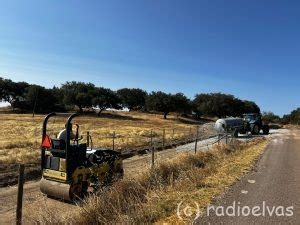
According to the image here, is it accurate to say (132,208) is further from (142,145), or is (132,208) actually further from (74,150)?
(142,145)

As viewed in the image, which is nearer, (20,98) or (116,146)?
(116,146)

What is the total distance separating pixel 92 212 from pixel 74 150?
4.04 m

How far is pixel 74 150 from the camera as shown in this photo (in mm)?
12555

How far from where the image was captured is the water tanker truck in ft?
138

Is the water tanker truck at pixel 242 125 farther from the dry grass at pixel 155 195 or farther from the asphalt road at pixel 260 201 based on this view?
the asphalt road at pixel 260 201

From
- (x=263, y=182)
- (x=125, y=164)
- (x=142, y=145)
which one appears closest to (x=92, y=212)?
(x=263, y=182)

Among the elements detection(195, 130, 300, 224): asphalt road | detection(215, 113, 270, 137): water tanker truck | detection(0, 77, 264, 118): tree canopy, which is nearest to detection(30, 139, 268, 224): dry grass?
detection(195, 130, 300, 224): asphalt road

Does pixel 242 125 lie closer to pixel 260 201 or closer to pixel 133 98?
pixel 260 201

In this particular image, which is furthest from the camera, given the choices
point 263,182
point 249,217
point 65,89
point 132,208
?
point 65,89

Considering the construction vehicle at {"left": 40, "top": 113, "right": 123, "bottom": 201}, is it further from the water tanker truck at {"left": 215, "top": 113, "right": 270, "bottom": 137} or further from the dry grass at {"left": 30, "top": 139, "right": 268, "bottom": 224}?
the water tanker truck at {"left": 215, "top": 113, "right": 270, "bottom": 137}

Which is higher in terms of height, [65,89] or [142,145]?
[65,89]

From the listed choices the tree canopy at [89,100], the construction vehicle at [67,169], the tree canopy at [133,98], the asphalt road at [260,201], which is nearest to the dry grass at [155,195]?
the asphalt road at [260,201]

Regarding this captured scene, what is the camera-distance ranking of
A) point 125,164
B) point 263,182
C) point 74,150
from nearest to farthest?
1. point 263,182
2. point 74,150
3. point 125,164

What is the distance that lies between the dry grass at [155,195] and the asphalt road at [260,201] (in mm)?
358
